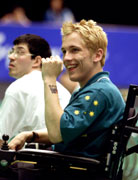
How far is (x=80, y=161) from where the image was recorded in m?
3.40

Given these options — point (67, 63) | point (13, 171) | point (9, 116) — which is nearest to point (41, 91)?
point (9, 116)

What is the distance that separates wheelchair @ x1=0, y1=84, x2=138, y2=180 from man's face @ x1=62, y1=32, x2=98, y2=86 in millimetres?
431

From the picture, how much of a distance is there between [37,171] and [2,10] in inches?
478

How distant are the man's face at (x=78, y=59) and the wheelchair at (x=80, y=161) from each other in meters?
0.43

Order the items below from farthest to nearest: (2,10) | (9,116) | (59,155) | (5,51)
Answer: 1. (2,10)
2. (5,51)
3. (9,116)
4. (59,155)

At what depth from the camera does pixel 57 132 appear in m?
3.49

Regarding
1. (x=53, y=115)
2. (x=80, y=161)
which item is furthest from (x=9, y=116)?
(x=80, y=161)

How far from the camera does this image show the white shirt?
4.46 metres

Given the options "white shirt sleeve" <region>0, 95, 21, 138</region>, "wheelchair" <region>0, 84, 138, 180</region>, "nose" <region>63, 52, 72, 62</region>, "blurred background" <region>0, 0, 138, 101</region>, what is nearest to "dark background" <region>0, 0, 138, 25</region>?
"blurred background" <region>0, 0, 138, 101</region>

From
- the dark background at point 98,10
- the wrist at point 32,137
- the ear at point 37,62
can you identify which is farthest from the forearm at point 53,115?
the dark background at point 98,10

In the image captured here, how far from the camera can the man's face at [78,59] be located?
3.78 m

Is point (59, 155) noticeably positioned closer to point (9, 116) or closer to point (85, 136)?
point (85, 136)

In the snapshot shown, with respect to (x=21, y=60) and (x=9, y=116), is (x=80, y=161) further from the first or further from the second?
(x=21, y=60)

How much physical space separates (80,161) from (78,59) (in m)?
0.80
